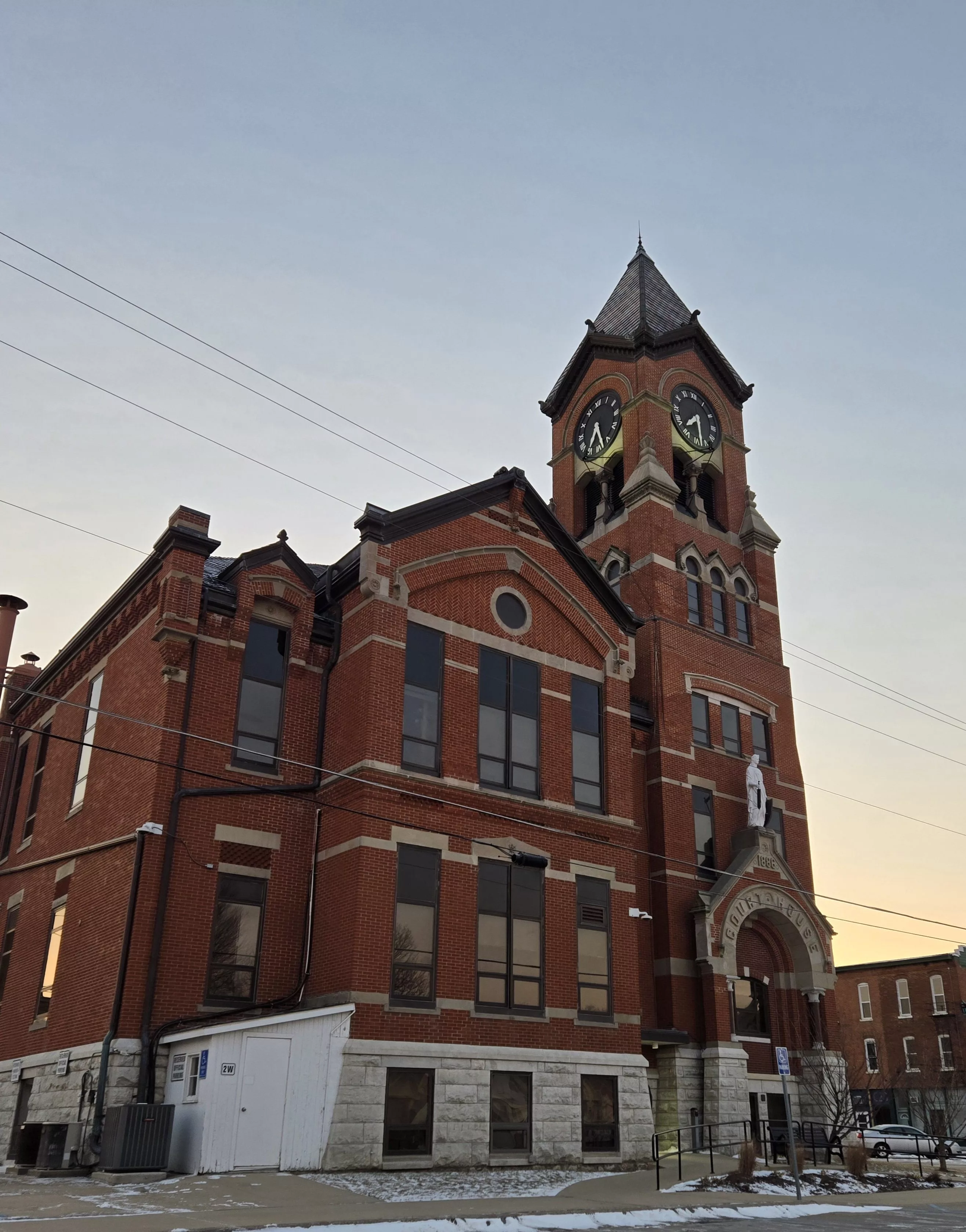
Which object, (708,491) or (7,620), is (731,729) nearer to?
(708,491)

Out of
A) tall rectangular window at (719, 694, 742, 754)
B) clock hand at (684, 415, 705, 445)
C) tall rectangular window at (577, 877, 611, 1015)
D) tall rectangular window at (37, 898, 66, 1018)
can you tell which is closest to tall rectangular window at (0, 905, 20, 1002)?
tall rectangular window at (37, 898, 66, 1018)

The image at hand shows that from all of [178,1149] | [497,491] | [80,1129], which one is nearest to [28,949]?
[80,1129]

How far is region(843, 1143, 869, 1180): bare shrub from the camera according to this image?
23.0 meters

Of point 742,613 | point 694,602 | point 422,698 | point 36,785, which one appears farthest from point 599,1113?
point 742,613

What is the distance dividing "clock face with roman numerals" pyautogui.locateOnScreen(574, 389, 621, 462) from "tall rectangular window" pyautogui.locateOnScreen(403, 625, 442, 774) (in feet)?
61.9

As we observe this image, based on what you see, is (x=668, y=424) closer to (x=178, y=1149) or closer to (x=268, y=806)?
(x=268, y=806)

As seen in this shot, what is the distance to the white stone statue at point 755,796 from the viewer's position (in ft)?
113

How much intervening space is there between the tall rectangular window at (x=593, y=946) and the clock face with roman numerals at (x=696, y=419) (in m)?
20.7

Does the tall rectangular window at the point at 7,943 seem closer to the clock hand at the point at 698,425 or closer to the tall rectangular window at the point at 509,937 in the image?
the tall rectangular window at the point at 509,937

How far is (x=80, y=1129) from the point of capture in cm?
2044

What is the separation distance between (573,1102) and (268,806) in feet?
30.0

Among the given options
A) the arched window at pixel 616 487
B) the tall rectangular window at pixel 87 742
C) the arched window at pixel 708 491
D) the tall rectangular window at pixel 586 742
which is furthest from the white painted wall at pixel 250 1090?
the arched window at pixel 708 491

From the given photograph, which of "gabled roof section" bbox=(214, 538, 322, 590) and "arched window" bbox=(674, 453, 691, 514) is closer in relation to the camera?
"gabled roof section" bbox=(214, 538, 322, 590)

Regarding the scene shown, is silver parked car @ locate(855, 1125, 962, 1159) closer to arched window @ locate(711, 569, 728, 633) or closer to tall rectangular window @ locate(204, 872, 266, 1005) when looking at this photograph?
arched window @ locate(711, 569, 728, 633)
